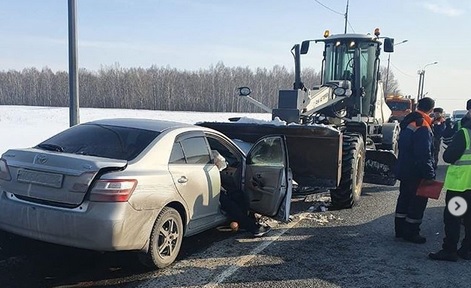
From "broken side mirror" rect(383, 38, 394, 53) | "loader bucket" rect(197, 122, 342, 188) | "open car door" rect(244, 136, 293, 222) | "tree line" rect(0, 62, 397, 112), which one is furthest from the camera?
"tree line" rect(0, 62, 397, 112)

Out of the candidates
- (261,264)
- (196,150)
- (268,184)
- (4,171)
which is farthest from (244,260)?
(4,171)

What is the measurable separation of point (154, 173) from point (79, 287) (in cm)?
124

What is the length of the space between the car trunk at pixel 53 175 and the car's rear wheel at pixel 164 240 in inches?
29.2

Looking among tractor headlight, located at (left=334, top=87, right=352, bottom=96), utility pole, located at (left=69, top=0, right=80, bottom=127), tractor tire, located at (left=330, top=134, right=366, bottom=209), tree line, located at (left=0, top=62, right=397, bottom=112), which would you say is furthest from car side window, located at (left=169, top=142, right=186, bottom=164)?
tree line, located at (left=0, top=62, right=397, bottom=112)

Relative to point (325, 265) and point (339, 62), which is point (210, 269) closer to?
point (325, 265)

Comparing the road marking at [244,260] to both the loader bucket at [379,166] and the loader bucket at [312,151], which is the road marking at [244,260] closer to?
the loader bucket at [312,151]

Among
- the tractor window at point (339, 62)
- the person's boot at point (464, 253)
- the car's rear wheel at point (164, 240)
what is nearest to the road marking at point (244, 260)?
the car's rear wheel at point (164, 240)

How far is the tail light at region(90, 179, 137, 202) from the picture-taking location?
3.89 metres

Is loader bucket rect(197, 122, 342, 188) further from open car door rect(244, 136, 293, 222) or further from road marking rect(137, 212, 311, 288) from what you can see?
road marking rect(137, 212, 311, 288)

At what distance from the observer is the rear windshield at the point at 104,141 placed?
4457 mm

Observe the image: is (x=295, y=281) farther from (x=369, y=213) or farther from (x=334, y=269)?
(x=369, y=213)

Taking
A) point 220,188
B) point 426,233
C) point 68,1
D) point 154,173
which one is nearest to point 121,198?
point 154,173

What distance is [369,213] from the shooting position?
7.55 m

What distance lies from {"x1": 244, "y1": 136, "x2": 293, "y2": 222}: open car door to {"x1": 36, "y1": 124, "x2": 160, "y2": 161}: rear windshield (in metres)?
1.61
